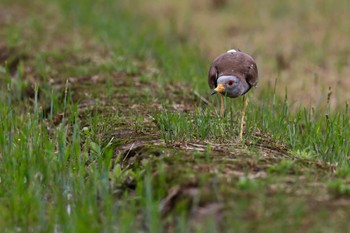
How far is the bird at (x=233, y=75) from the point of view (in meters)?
4.86

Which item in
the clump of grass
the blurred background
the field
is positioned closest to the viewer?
the field

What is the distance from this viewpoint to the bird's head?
485 centimetres

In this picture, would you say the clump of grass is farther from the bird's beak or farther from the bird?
the bird's beak

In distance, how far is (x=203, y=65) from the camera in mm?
7727

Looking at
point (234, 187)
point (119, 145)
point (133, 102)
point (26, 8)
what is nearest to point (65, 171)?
point (119, 145)

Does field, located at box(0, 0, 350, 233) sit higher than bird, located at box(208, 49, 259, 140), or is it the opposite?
bird, located at box(208, 49, 259, 140)

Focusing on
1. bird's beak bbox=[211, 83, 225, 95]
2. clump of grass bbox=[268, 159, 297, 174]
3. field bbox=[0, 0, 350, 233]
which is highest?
bird's beak bbox=[211, 83, 225, 95]

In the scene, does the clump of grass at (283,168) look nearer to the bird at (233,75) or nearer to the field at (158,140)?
the field at (158,140)

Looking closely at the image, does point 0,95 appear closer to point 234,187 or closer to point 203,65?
point 203,65

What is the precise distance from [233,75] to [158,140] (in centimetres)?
66

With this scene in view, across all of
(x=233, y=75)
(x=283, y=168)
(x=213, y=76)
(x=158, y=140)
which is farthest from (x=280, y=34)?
(x=283, y=168)

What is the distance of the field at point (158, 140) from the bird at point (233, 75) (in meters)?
0.21

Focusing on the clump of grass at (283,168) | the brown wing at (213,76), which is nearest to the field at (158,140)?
the clump of grass at (283,168)

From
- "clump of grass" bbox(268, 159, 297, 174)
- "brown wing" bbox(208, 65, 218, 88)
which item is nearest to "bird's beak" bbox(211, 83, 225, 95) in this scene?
"brown wing" bbox(208, 65, 218, 88)
